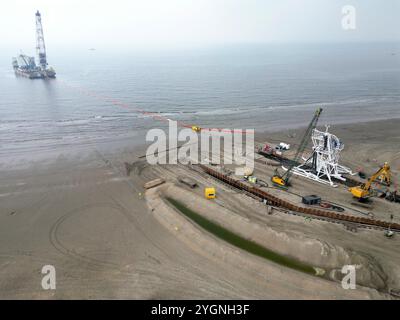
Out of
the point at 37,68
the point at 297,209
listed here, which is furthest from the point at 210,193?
the point at 37,68

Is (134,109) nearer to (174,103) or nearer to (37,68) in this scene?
(174,103)

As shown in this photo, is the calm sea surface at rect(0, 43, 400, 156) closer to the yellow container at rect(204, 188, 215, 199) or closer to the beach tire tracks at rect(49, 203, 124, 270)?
the beach tire tracks at rect(49, 203, 124, 270)

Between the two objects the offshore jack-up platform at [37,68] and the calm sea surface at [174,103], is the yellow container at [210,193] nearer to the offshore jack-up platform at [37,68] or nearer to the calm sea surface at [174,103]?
the calm sea surface at [174,103]

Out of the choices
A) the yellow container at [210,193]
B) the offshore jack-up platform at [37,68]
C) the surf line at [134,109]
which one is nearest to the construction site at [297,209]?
the yellow container at [210,193]

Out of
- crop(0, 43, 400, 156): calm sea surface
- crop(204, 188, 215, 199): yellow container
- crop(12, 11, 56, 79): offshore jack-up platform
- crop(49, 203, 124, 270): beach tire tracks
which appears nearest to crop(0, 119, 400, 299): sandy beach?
crop(49, 203, 124, 270): beach tire tracks

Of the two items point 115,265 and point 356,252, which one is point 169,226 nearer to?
point 115,265
